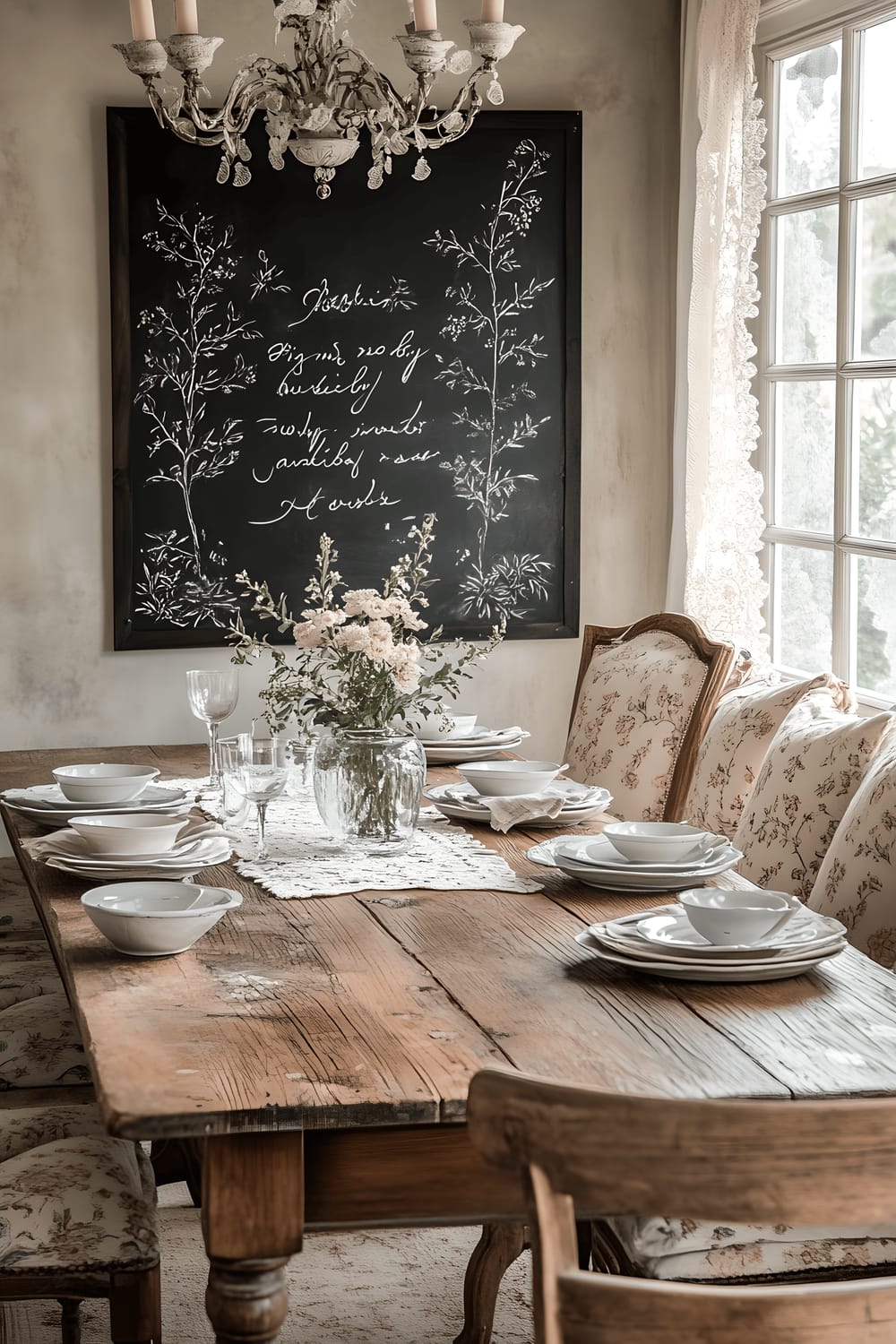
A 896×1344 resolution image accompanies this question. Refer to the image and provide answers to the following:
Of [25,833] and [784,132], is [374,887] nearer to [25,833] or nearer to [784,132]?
[25,833]

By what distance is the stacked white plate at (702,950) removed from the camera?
1.61 meters

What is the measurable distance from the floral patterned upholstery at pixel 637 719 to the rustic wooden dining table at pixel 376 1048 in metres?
1.26

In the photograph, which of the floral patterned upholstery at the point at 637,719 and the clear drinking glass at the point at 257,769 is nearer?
the clear drinking glass at the point at 257,769

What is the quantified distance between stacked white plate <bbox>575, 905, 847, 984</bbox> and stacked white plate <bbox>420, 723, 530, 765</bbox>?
1.25 metres

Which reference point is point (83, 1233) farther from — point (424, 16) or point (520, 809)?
point (424, 16)

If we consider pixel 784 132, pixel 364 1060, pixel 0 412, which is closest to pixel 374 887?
pixel 364 1060

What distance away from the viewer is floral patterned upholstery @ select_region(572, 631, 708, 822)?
10.1 feet

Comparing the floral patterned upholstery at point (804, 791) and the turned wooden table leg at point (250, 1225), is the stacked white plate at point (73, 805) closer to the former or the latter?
the floral patterned upholstery at point (804, 791)

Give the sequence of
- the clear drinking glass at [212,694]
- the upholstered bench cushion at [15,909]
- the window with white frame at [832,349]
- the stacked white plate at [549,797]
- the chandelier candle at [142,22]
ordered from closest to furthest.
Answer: the chandelier candle at [142,22] < the stacked white plate at [549,797] < the clear drinking glass at [212,694] < the upholstered bench cushion at [15,909] < the window with white frame at [832,349]

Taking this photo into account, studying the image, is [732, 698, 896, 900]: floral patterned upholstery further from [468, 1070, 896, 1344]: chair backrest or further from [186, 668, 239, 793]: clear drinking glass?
[468, 1070, 896, 1344]: chair backrest

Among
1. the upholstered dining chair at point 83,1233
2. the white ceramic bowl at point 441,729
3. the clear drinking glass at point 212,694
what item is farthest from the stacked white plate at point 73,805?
the upholstered dining chair at point 83,1233

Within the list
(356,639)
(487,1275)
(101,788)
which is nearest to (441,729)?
(101,788)

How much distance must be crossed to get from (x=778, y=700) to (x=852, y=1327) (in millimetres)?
1946

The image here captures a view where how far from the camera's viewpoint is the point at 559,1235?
977 mm
